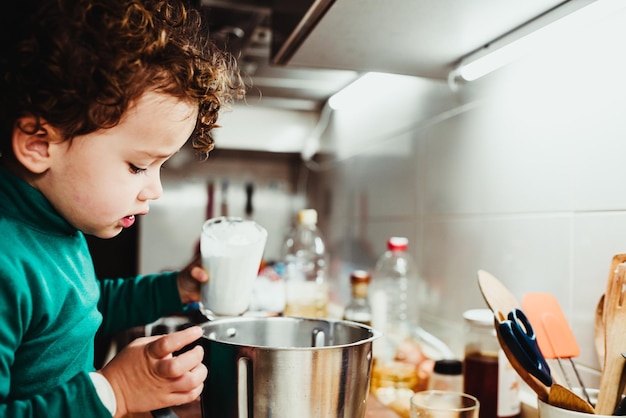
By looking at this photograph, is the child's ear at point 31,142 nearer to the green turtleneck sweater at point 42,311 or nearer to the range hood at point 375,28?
the green turtleneck sweater at point 42,311

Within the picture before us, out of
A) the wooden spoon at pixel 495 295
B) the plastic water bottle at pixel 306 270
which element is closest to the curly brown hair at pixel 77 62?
the wooden spoon at pixel 495 295

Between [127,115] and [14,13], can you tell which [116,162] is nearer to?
[127,115]

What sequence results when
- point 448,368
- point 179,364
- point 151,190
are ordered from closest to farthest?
point 179,364
point 151,190
point 448,368

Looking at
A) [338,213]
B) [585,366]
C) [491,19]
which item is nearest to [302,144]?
[338,213]

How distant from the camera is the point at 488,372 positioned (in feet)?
2.68

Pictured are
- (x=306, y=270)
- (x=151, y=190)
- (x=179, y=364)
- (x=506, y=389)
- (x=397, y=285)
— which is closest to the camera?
(x=179, y=364)

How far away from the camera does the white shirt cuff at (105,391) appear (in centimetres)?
57

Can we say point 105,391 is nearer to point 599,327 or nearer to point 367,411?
point 367,411

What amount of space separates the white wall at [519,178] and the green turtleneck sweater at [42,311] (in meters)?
0.64

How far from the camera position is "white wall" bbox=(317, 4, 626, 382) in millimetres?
771

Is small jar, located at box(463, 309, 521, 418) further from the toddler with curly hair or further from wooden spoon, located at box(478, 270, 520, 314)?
the toddler with curly hair

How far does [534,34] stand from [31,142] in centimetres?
68

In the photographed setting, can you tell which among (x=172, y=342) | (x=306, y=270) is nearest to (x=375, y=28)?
(x=172, y=342)

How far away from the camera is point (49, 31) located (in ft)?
1.96
